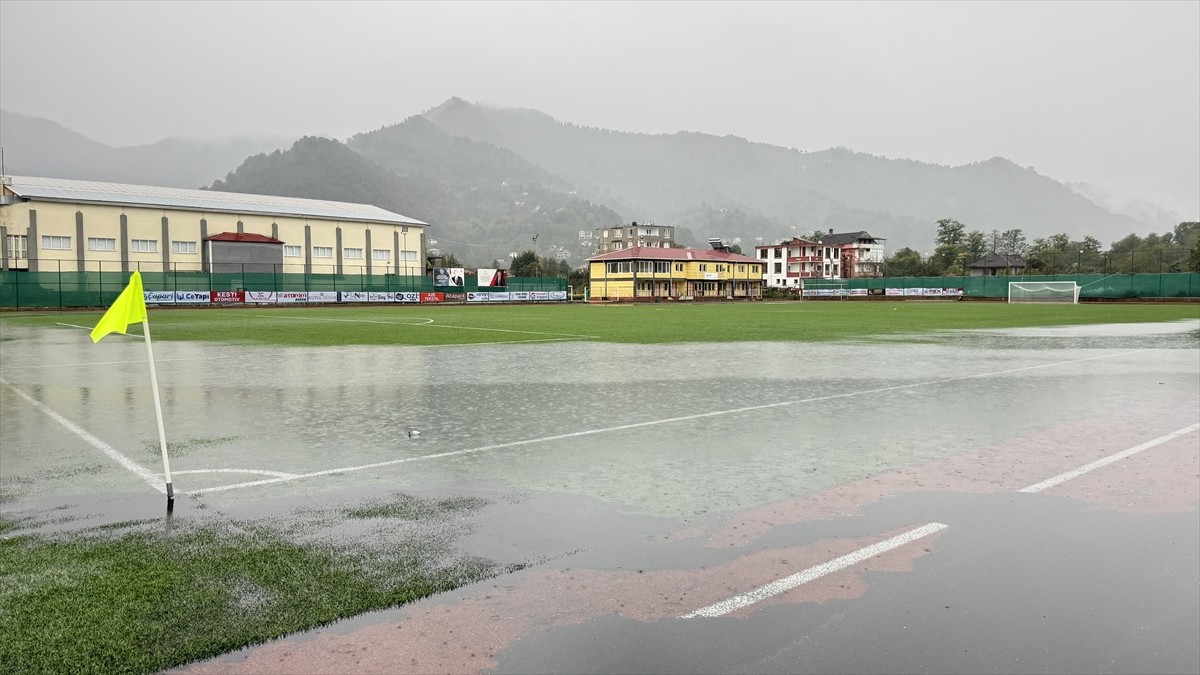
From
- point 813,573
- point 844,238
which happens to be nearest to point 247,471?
point 813,573

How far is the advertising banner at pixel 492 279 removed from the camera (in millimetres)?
72125

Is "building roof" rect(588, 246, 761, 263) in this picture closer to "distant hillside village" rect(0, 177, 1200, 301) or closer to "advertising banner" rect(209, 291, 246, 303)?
Result: "distant hillside village" rect(0, 177, 1200, 301)

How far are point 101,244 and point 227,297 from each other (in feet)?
70.4

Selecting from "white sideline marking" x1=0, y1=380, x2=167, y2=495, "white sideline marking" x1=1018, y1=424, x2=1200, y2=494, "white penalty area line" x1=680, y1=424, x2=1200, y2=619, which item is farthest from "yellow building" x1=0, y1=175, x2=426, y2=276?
"white penalty area line" x1=680, y1=424, x2=1200, y2=619

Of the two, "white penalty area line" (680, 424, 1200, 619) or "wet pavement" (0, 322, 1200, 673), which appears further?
"white penalty area line" (680, 424, 1200, 619)

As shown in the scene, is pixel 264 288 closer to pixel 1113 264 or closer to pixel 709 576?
pixel 709 576

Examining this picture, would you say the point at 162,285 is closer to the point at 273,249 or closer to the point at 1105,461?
the point at 273,249

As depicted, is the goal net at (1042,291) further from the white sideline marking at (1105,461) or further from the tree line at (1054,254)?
the white sideline marking at (1105,461)

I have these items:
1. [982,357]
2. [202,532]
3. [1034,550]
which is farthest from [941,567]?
[982,357]

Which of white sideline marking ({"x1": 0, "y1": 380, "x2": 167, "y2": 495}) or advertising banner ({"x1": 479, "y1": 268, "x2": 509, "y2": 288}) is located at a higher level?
advertising banner ({"x1": 479, "y1": 268, "x2": 509, "y2": 288})

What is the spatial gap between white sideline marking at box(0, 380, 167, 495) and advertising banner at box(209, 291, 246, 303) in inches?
1957

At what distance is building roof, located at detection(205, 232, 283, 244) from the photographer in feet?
245

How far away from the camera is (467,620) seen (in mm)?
3641

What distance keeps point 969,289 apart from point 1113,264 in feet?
78.9
